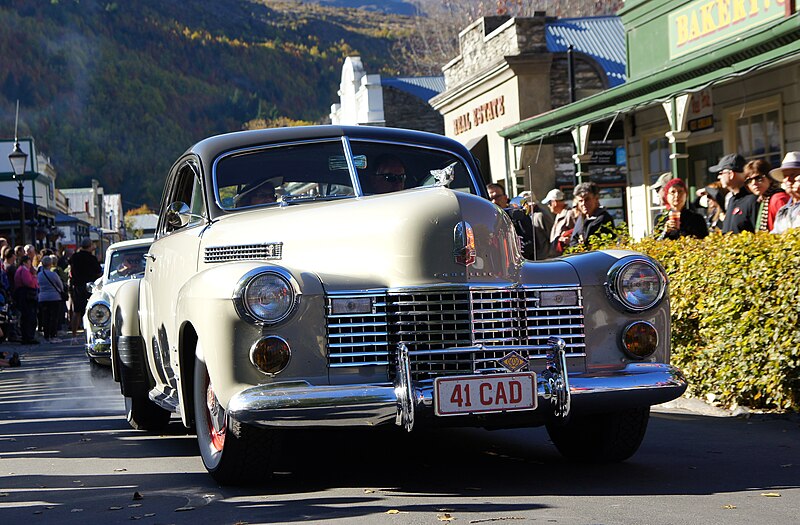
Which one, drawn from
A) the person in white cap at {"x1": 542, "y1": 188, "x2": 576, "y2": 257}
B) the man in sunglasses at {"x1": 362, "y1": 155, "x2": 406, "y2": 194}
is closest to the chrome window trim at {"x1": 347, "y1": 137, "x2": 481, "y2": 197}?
the man in sunglasses at {"x1": 362, "y1": 155, "x2": 406, "y2": 194}

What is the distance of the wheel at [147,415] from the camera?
8281 millimetres

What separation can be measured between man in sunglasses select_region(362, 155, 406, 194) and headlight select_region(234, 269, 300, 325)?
1463 mm

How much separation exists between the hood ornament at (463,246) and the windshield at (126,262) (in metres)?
8.88

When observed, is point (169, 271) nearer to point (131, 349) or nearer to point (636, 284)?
point (131, 349)

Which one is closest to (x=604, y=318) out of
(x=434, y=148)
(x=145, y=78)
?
(x=434, y=148)

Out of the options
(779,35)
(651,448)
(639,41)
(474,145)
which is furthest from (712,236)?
(474,145)

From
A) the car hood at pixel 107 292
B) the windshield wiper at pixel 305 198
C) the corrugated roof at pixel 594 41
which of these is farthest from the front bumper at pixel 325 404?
the corrugated roof at pixel 594 41

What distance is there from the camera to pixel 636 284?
234 inches

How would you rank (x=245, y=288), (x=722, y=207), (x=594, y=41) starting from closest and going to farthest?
(x=245, y=288)
(x=722, y=207)
(x=594, y=41)

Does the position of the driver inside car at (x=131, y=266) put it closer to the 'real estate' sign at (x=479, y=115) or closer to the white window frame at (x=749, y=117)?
the white window frame at (x=749, y=117)

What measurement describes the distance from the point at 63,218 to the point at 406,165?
4758 cm

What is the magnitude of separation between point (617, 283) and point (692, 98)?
39.2 ft

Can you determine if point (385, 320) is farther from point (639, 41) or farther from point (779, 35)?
point (639, 41)

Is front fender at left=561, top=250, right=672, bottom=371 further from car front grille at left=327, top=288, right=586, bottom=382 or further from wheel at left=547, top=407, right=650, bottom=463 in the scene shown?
car front grille at left=327, top=288, right=586, bottom=382
